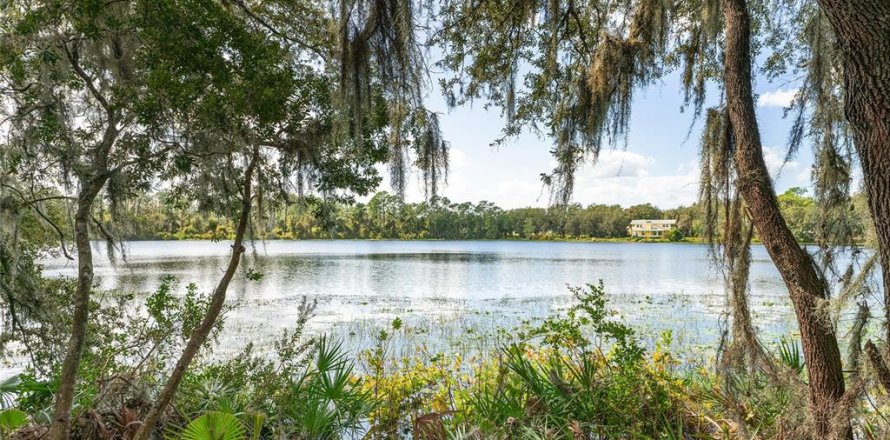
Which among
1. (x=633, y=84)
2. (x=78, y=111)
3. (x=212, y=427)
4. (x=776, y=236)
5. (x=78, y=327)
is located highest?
(x=633, y=84)

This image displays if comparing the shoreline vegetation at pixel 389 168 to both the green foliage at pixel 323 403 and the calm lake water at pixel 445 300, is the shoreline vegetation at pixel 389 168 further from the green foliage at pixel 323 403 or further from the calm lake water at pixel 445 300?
the calm lake water at pixel 445 300

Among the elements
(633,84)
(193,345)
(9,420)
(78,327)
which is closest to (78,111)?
(78,327)

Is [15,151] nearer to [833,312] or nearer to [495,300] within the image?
[833,312]

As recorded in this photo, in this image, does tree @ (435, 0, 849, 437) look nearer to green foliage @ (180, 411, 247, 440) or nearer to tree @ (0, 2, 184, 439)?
tree @ (0, 2, 184, 439)

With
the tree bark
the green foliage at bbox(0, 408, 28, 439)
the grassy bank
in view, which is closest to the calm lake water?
the tree bark

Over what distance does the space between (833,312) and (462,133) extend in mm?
2806

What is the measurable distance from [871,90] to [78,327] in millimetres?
3540

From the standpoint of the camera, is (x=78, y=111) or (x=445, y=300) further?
(x=445, y=300)

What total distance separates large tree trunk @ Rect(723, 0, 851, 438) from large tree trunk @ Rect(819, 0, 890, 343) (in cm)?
69

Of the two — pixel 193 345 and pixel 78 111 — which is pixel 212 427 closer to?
pixel 193 345

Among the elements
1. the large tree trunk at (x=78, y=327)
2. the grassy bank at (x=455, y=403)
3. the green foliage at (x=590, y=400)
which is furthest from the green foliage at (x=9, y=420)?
the green foliage at (x=590, y=400)

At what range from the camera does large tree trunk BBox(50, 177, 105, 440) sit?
2.26 metres

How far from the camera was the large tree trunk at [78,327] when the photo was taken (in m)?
2.26

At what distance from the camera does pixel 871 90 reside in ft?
5.83
